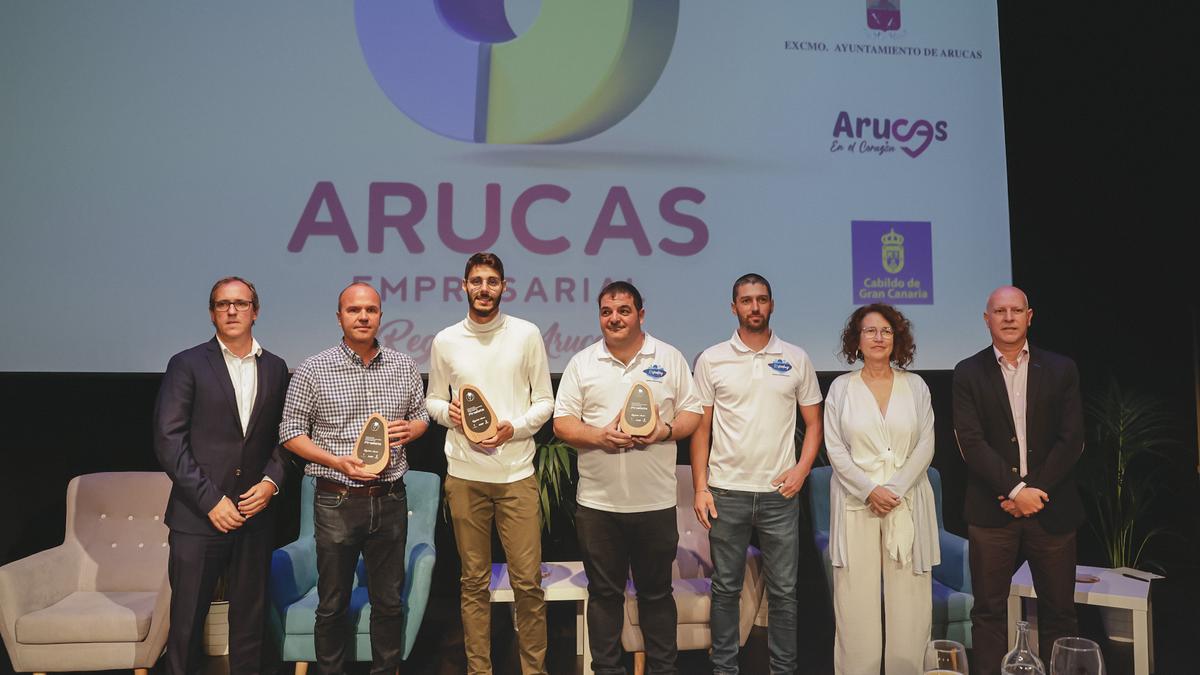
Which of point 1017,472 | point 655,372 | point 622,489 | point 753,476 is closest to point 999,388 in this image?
point 1017,472

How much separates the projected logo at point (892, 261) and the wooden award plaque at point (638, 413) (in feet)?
5.94

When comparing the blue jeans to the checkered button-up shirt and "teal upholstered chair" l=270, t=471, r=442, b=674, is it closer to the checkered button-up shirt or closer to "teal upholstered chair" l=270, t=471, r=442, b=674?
"teal upholstered chair" l=270, t=471, r=442, b=674

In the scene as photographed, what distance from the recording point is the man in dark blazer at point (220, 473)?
266 cm

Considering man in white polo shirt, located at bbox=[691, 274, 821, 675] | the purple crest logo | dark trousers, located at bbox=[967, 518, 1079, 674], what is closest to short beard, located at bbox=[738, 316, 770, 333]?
man in white polo shirt, located at bbox=[691, 274, 821, 675]

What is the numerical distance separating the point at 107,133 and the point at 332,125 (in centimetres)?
109

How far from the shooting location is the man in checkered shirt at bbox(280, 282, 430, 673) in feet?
8.98

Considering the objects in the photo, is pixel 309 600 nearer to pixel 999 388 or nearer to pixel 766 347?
pixel 766 347

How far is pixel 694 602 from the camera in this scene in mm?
3219

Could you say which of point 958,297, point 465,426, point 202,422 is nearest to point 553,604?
point 465,426

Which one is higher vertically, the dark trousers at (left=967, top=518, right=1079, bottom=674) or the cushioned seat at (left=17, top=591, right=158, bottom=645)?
the dark trousers at (left=967, top=518, right=1079, bottom=674)

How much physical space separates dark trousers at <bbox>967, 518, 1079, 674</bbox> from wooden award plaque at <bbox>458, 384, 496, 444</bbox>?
190 cm

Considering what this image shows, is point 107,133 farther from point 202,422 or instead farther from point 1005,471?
point 1005,471

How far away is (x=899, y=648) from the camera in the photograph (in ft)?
9.12

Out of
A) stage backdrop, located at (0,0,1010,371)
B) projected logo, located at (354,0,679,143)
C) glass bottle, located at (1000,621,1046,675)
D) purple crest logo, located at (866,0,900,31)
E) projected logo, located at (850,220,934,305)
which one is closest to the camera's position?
glass bottle, located at (1000,621,1046,675)
